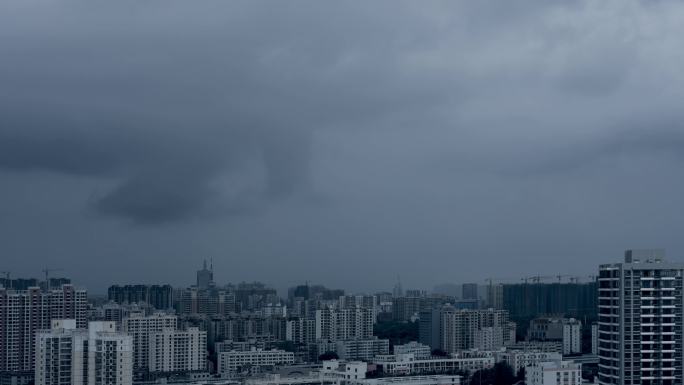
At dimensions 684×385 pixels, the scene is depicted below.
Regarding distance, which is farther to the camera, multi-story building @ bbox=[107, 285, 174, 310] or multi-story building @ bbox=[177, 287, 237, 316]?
multi-story building @ bbox=[107, 285, 174, 310]

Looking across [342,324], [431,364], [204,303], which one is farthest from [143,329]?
[204,303]

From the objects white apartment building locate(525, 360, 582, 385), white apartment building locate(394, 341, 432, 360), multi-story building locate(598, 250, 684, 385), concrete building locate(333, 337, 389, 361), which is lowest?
concrete building locate(333, 337, 389, 361)

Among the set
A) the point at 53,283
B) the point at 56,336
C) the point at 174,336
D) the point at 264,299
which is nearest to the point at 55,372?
the point at 56,336

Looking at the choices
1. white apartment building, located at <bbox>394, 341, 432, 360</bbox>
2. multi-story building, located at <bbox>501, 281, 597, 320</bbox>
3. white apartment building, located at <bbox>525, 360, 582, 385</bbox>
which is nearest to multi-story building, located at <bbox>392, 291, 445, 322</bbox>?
multi-story building, located at <bbox>501, 281, 597, 320</bbox>

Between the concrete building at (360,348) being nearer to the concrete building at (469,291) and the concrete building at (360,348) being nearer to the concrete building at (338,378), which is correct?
the concrete building at (338,378)

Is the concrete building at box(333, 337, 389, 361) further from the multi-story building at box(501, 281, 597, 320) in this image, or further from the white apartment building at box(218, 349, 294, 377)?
the multi-story building at box(501, 281, 597, 320)

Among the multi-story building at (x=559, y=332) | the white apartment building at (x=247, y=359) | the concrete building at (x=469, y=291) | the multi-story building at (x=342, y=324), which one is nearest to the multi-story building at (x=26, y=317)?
the white apartment building at (x=247, y=359)
